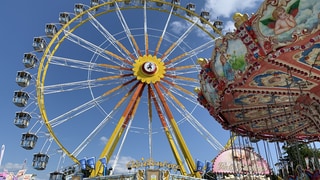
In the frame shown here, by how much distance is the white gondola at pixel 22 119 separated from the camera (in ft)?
52.6

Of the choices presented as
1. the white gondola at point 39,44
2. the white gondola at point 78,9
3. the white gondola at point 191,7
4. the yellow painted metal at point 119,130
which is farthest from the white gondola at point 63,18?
the white gondola at point 191,7

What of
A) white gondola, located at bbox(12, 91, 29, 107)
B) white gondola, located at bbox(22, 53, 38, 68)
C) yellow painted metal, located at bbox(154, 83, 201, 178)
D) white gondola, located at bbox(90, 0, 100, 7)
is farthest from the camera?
white gondola, located at bbox(90, 0, 100, 7)

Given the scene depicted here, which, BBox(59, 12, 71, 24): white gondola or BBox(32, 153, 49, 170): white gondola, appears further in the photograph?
BBox(59, 12, 71, 24): white gondola

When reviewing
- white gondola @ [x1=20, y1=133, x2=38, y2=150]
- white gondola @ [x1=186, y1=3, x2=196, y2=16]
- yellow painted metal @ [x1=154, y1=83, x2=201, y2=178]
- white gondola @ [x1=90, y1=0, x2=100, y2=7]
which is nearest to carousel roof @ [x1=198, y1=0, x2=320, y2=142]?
yellow painted metal @ [x1=154, y1=83, x2=201, y2=178]

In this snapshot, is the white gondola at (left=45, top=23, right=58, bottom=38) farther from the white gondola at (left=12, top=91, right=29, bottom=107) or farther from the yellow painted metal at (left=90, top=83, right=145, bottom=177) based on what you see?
the yellow painted metal at (left=90, top=83, right=145, bottom=177)

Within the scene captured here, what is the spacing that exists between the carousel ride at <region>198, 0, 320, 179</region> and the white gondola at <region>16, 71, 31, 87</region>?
35.9 ft

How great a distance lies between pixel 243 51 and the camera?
6.09 metres

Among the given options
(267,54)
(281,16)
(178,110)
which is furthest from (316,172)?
(178,110)

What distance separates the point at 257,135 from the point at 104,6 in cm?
1217

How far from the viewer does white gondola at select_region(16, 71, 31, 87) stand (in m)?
16.4

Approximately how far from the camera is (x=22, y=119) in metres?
16.1

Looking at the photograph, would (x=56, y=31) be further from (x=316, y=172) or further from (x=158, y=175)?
(x=316, y=172)

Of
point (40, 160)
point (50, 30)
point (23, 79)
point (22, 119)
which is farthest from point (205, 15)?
point (40, 160)

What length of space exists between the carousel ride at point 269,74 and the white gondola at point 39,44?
11433 millimetres
